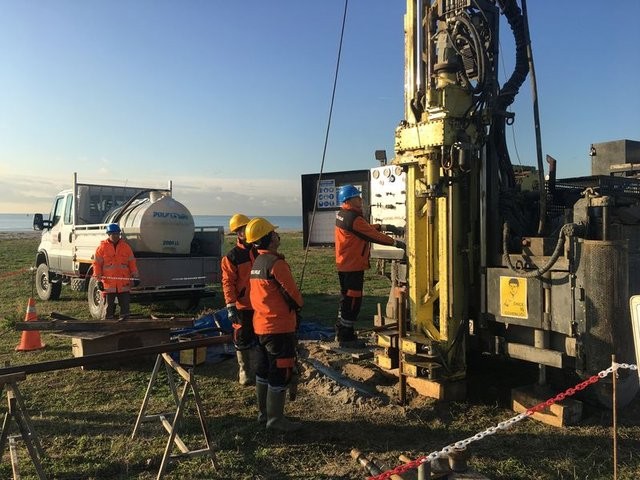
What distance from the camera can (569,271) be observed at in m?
4.78

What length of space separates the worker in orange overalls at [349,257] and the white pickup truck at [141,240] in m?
5.21

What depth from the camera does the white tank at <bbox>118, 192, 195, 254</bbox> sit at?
11382 mm

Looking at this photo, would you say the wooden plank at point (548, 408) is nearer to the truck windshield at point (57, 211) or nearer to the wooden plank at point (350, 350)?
the wooden plank at point (350, 350)

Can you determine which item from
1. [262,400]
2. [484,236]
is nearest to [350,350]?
[262,400]

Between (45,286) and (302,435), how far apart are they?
11.6 metres

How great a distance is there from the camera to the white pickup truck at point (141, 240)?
11188mm

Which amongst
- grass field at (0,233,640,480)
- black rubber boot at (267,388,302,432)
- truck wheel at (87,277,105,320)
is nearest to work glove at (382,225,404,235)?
Result: grass field at (0,233,640,480)

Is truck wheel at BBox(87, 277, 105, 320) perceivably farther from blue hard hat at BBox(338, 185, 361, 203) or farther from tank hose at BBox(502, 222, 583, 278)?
tank hose at BBox(502, 222, 583, 278)

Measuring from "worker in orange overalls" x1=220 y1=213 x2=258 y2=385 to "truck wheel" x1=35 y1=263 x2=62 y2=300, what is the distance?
30.5 feet

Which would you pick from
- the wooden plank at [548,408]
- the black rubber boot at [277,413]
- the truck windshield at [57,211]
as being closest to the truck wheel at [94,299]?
the truck windshield at [57,211]

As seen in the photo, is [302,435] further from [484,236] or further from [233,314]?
[484,236]

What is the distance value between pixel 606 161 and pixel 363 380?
5897 mm

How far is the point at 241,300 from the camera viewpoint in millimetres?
6684

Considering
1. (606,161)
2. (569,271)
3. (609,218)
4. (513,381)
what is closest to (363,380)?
(513,381)
